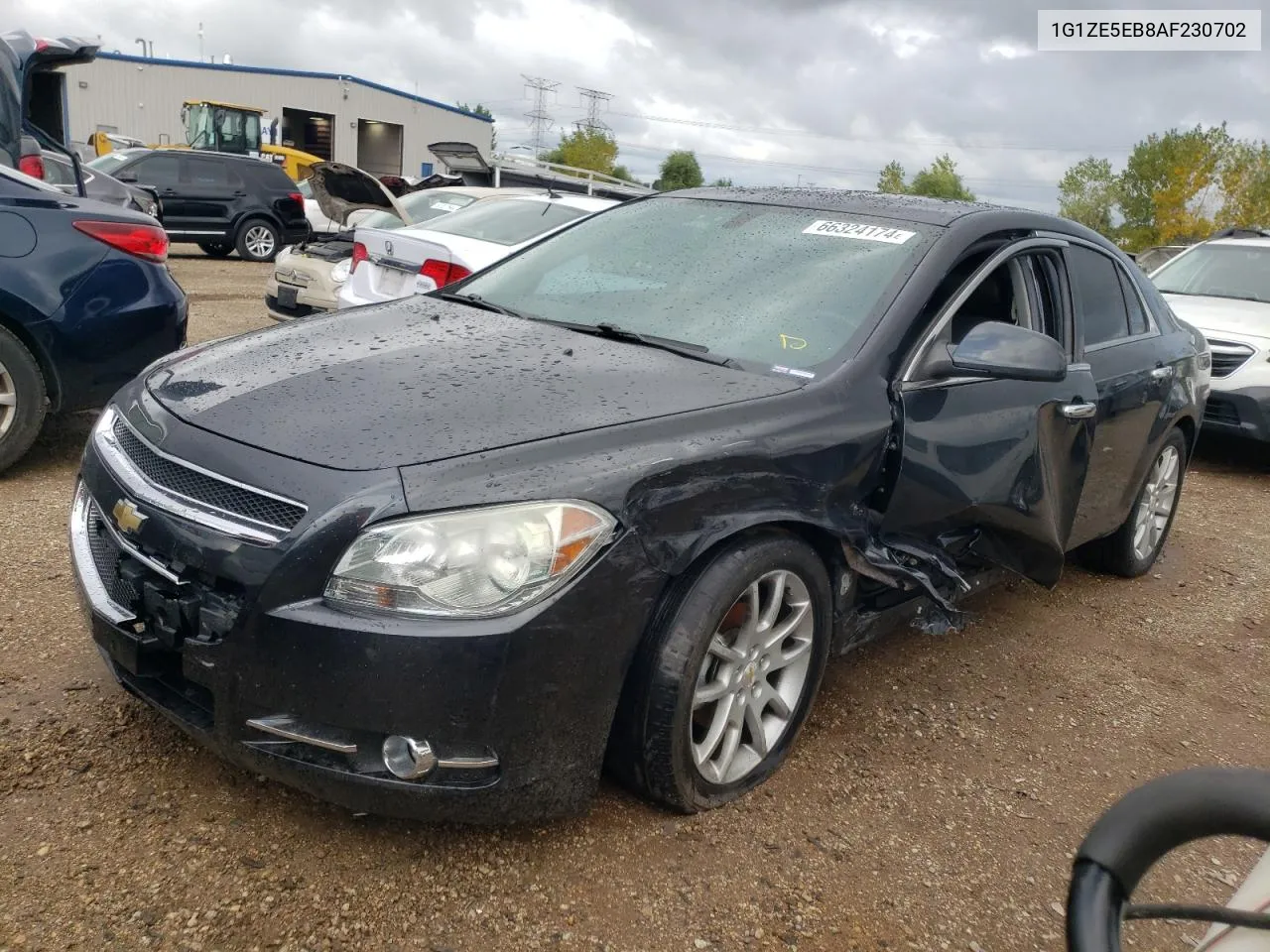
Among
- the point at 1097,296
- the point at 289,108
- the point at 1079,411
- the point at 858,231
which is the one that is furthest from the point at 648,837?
the point at 289,108

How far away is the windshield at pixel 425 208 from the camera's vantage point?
10273mm

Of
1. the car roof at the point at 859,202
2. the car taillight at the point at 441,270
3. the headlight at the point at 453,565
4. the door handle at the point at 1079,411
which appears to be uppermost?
the car roof at the point at 859,202

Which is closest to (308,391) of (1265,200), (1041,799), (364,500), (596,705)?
(364,500)

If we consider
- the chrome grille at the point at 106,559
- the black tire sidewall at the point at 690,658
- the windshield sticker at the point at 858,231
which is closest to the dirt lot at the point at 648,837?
the black tire sidewall at the point at 690,658

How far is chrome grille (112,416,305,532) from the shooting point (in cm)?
213

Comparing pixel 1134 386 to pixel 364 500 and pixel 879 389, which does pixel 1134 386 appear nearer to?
pixel 879 389

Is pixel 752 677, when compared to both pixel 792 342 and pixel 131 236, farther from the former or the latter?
pixel 131 236

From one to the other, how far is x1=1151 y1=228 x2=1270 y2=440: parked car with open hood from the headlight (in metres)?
6.58

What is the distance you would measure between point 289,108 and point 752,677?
4824cm

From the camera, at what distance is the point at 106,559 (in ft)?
8.21

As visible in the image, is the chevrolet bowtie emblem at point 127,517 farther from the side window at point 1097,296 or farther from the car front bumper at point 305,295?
the car front bumper at point 305,295

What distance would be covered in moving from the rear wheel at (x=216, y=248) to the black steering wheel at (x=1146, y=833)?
17.4 m

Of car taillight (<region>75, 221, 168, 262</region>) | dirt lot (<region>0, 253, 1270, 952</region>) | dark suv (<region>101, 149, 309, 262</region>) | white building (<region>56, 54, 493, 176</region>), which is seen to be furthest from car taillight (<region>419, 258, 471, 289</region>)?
white building (<region>56, 54, 493, 176</region>)

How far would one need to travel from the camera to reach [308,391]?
251 centimetres
